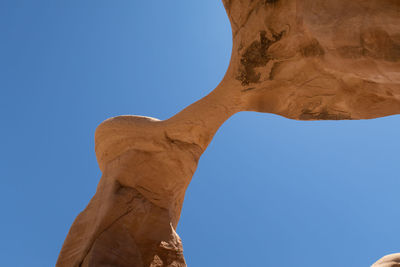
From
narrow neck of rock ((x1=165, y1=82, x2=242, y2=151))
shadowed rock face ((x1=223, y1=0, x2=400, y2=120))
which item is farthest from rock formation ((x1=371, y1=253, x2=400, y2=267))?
narrow neck of rock ((x1=165, y1=82, x2=242, y2=151))

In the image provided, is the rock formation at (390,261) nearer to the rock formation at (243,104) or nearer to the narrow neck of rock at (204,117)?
the rock formation at (243,104)

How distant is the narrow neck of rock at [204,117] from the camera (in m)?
5.17

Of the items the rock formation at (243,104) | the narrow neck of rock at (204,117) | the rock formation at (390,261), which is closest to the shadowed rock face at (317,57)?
the rock formation at (243,104)

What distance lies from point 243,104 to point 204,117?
71 cm

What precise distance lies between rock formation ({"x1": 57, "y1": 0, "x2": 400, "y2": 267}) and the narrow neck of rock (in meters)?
0.02

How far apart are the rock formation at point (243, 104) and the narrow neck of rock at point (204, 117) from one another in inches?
0.7

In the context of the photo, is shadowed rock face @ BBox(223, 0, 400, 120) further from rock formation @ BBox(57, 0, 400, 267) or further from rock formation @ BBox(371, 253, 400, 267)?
rock formation @ BBox(371, 253, 400, 267)

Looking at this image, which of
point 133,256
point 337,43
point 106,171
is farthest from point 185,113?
point 337,43

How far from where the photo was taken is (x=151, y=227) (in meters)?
4.65

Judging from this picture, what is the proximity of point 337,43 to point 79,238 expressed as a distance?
422cm

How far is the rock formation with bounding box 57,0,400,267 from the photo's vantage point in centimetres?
321

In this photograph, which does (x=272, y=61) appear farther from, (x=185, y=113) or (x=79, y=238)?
(x=79, y=238)

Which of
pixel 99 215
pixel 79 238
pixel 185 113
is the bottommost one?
pixel 79 238

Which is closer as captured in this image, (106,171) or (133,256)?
(133,256)
